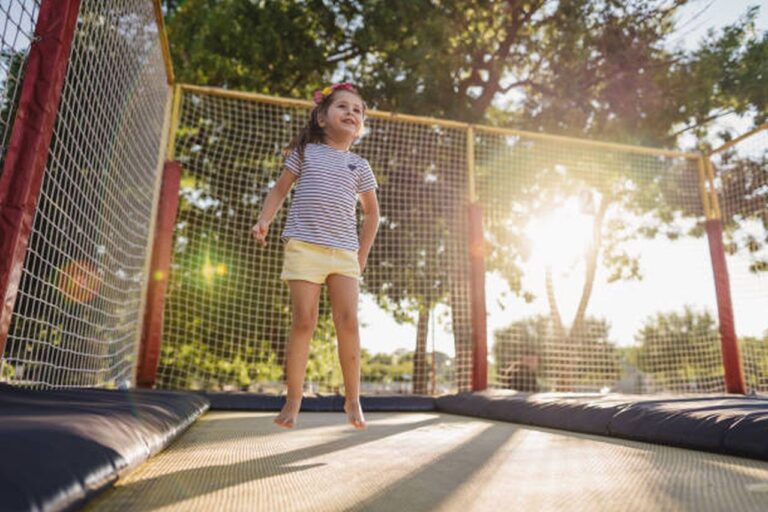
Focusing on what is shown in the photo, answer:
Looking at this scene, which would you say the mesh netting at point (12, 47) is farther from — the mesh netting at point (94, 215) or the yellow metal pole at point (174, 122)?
the yellow metal pole at point (174, 122)

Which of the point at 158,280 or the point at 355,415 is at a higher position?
the point at 158,280

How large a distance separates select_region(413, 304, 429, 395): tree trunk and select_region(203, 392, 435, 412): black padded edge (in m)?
1.73

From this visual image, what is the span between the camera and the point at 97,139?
9.41 ft

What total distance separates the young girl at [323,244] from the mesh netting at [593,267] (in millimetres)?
3649

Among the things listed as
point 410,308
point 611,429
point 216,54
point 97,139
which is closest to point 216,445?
point 611,429

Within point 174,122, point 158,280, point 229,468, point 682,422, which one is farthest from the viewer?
point 174,122

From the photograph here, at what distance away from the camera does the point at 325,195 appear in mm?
2205

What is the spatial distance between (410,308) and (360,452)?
489cm

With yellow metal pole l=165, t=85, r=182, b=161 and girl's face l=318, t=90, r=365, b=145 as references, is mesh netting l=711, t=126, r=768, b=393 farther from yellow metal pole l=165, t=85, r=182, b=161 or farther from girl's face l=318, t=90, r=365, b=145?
yellow metal pole l=165, t=85, r=182, b=161

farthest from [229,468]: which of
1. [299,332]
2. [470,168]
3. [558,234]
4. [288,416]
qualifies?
[558,234]

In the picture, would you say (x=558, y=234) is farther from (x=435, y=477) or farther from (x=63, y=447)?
(x=63, y=447)

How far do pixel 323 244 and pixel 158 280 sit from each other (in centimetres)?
275

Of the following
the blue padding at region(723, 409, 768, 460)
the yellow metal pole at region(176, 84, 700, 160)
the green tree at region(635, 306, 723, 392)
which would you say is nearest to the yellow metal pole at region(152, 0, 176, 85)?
the yellow metal pole at region(176, 84, 700, 160)

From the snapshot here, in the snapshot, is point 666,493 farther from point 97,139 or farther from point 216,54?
point 216,54
